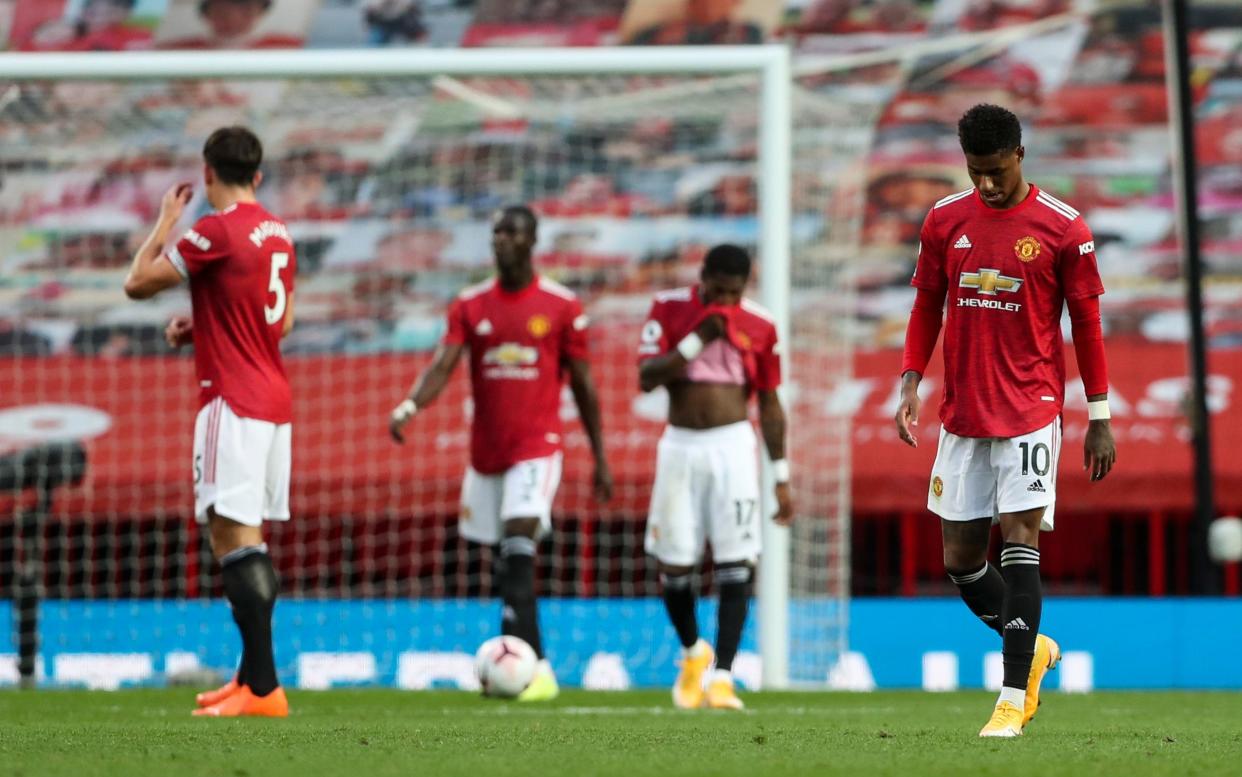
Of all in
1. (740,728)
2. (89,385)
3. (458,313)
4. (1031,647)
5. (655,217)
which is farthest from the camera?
(655,217)

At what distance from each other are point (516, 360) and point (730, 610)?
60.4 inches

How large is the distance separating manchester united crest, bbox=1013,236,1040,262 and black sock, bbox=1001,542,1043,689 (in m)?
0.85

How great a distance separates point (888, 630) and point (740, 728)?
5458mm

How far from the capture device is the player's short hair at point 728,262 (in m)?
8.41

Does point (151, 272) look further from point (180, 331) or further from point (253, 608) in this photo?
point (253, 608)

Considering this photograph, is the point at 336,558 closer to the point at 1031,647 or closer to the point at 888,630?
the point at 888,630

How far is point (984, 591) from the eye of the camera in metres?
6.24

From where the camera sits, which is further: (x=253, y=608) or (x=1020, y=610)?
(x=253, y=608)

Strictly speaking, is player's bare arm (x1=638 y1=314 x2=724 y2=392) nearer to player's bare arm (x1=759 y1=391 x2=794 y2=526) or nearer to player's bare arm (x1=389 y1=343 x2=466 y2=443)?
player's bare arm (x1=759 y1=391 x2=794 y2=526)

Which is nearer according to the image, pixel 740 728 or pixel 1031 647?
pixel 1031 647

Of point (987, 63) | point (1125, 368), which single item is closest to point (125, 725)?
point (1125, 368)

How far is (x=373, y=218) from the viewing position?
14.0 meters

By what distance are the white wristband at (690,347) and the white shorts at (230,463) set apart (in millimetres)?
2023

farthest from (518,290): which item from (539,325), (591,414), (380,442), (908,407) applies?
(380,442)
